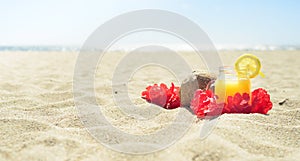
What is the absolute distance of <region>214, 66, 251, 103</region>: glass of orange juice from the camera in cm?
245

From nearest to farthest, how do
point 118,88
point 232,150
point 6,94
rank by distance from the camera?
point 232,150 → point 6,94 → point 118,88

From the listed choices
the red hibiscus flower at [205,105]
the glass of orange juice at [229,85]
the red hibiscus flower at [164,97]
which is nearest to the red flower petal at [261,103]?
the glass of orange juice at [229,85]

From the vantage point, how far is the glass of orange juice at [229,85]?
8.05 ft

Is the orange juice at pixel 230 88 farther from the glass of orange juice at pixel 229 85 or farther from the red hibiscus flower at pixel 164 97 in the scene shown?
the red hibiscus flower at pixel 164 97

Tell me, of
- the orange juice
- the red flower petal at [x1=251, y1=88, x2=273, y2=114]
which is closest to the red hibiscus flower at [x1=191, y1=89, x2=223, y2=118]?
the orange juice

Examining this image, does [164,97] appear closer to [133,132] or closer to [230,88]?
[230,88]

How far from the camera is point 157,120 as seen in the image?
225 cm

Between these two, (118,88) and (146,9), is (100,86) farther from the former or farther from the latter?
(146,9)

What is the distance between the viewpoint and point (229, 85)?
8.08 feet

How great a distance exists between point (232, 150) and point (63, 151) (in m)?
0.89

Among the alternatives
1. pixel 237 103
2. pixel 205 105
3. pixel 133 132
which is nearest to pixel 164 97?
pixel 205 105

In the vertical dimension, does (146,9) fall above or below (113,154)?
above

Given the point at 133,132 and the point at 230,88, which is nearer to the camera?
the point at 133,132

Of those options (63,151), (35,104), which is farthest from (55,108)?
(63,151)
